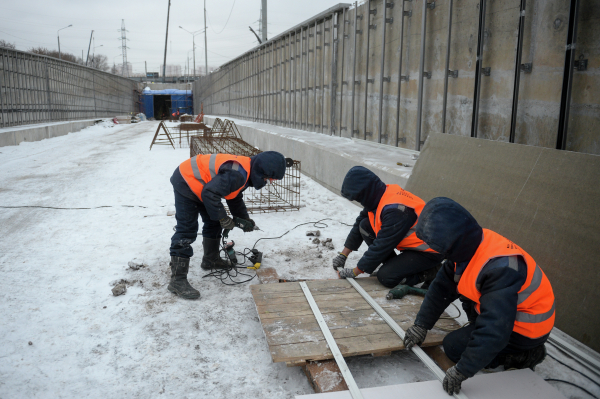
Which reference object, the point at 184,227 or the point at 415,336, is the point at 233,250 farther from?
the point at 415,336

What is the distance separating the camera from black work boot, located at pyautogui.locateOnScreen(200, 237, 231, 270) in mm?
4977

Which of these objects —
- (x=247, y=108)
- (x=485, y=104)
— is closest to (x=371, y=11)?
(x=485, y=104)

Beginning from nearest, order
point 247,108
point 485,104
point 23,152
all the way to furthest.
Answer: point 485,104 → point 23,152 → point 247,108

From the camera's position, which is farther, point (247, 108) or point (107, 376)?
point (247, 108)

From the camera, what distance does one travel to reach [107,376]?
3.02 meters

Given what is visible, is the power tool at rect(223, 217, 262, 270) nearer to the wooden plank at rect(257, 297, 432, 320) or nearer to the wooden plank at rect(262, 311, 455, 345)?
the wooden plank at rect(257, 297, 432, 320)

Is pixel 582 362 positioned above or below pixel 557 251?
below

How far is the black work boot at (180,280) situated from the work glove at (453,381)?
2.48 metres

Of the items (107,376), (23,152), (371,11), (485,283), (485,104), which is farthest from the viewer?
(23,152)

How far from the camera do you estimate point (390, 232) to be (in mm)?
4051

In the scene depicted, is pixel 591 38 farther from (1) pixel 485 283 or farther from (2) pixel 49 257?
(2) pixel 49 257

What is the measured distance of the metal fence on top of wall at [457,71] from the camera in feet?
16.4

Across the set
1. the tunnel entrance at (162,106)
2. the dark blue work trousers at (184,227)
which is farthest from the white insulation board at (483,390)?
the tunnel entrance at (162,106)

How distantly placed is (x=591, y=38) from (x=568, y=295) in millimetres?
3164
